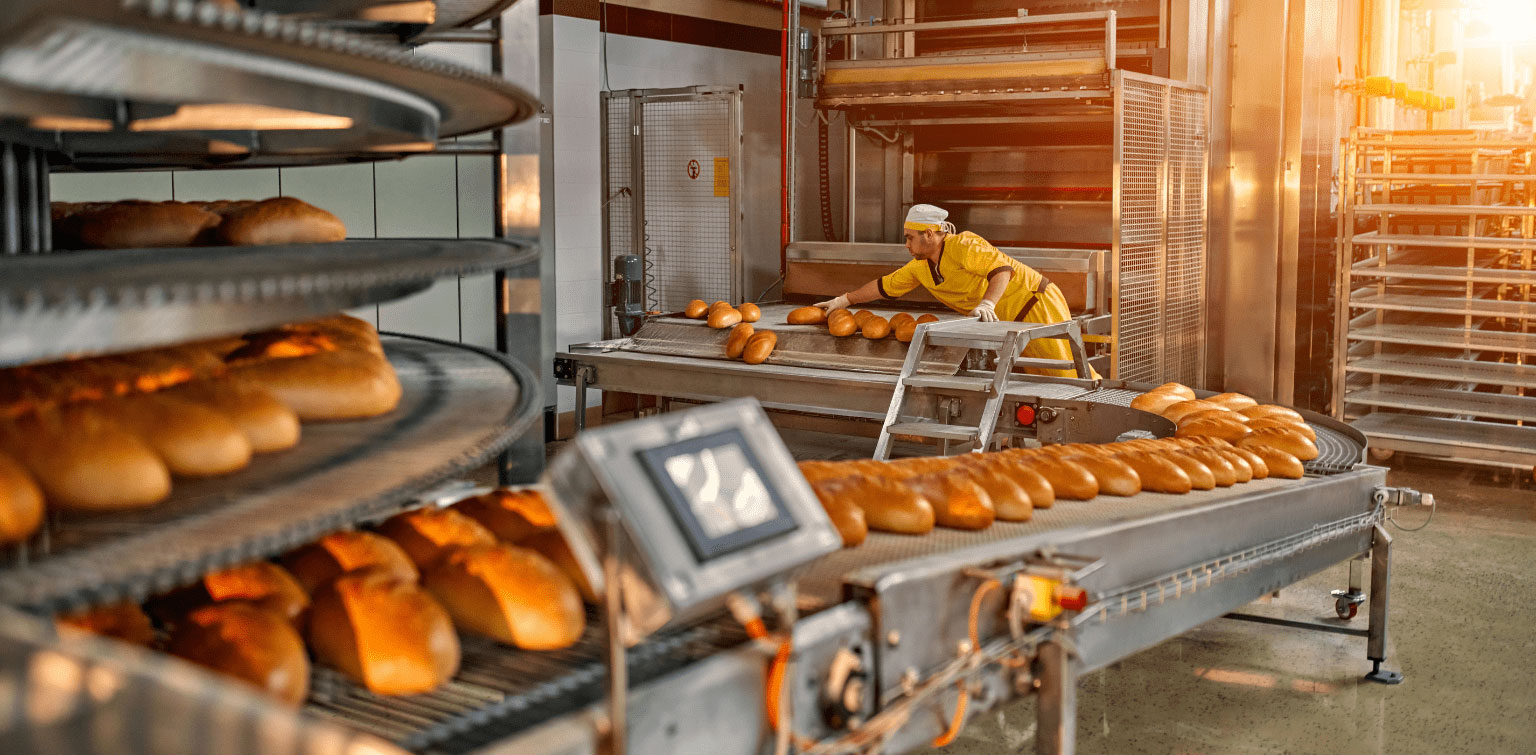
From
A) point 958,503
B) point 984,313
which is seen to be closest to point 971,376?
point 984,313

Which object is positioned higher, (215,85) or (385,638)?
(215,85)

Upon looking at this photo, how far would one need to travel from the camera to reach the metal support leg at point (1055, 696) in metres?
1.76

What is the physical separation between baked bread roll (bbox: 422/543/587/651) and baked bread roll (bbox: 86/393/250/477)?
11.0 inches

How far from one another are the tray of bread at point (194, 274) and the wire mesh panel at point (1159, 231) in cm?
353

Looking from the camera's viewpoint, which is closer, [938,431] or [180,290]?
[180,290]

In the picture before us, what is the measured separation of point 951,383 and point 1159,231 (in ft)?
6.10

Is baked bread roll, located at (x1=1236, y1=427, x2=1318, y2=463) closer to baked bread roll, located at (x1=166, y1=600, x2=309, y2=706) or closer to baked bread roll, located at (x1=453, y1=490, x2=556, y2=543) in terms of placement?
baked bread roll, located at (x1=453, y1=490, x2=556, y2=543)

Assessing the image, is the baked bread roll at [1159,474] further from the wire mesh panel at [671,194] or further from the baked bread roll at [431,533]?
the wire mesh panel at [671,194]

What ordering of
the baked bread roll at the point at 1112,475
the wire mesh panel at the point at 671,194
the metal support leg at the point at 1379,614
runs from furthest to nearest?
the wire mesh panel at the point at 671,194 < the metal support leg at the point at 1379,614 < the baked bread roll at the point at 1112,475

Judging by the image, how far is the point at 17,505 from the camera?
3.37 ft

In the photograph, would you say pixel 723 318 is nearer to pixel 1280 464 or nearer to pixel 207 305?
pixel 1280 464

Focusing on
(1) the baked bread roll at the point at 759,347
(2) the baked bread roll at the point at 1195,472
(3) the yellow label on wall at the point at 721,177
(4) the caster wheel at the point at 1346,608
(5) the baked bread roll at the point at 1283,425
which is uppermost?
(3) the yellow label on wall at the point at 721,177

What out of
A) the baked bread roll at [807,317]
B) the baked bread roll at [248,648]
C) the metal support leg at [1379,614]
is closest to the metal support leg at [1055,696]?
the baked bread roll at [248,648]

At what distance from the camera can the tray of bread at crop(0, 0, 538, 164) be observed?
867mm
